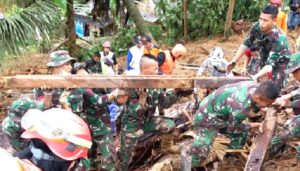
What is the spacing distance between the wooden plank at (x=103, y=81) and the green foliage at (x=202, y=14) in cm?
888

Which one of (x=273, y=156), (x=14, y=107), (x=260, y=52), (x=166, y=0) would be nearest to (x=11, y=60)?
(x=14, y=107)

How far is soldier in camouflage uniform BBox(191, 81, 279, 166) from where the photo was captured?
439 cm

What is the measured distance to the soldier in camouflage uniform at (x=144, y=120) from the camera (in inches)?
220

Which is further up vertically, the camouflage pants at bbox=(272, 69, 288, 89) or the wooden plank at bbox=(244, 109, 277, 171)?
the camouflage pants at bbox=(272, 69, 288, 89)

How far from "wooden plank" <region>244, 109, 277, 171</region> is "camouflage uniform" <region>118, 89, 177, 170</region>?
1.26m

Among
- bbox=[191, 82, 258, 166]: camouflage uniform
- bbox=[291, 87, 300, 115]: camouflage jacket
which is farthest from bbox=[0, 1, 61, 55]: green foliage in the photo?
bbox=[291, 87, 300, 115]: camouflage jacket

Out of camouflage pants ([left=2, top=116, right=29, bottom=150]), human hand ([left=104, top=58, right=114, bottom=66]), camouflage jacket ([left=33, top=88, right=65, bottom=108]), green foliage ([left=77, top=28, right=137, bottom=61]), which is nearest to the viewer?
camouflage jacket ([left=33, top=88, right=65, bottom=108])

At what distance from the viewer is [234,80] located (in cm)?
529

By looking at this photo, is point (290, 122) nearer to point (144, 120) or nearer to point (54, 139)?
point (144, 120)

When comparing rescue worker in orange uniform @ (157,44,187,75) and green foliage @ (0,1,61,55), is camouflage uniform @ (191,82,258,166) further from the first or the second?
green foliage @ (0,1,61,55)

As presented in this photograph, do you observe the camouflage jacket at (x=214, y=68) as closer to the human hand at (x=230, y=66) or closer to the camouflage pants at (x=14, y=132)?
the human hand at (x=230, y=66)

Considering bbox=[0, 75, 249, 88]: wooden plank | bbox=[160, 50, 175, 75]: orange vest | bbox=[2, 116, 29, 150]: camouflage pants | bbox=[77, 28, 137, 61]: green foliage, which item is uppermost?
bbox=[0, 75, 249, 88]: wooden plank

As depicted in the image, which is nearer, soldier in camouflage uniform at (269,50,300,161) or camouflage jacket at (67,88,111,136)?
soldier in camouflage uniform at (269,50,300,161)

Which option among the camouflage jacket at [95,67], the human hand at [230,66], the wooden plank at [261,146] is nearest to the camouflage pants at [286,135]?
the wooden plank at [261,146]
